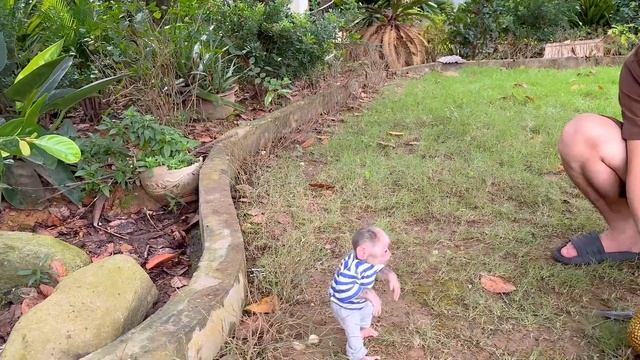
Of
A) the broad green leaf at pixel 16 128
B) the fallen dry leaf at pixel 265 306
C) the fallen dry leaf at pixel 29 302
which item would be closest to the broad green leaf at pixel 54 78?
the broad green leaf at pixel 16 128

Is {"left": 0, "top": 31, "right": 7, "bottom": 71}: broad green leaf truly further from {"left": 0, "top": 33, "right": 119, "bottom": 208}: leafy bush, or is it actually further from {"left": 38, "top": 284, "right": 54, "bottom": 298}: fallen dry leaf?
{"left": 38, "top": 284, "right": 54, "bottom": 298}: fallen dry leaf

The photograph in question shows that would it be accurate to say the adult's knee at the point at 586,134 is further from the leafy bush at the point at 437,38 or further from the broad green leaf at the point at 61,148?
the leafy bush at the point at 437,38

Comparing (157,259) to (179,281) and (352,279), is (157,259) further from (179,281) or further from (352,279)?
(352,279)

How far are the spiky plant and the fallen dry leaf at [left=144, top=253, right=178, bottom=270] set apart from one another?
493 cm

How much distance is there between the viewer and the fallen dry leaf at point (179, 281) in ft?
7.48

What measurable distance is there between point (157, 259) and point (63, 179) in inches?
27.8

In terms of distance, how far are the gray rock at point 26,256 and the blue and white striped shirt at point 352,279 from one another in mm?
1173

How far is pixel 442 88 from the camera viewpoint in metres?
5.43

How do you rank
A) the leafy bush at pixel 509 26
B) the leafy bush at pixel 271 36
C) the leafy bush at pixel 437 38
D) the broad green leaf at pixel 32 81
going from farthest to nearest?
the leafy bush at pixel 437 38, the leafy bush at pixel 509 26, the leafy bush at pixel 271 36, the broad green leaf at pixel 32 81

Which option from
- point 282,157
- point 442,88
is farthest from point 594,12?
point 282,157

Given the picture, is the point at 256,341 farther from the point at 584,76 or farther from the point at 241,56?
the point at 584,76

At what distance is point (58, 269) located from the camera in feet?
7.14

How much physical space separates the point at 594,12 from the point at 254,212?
23.5ft

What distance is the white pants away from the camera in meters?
1.64
